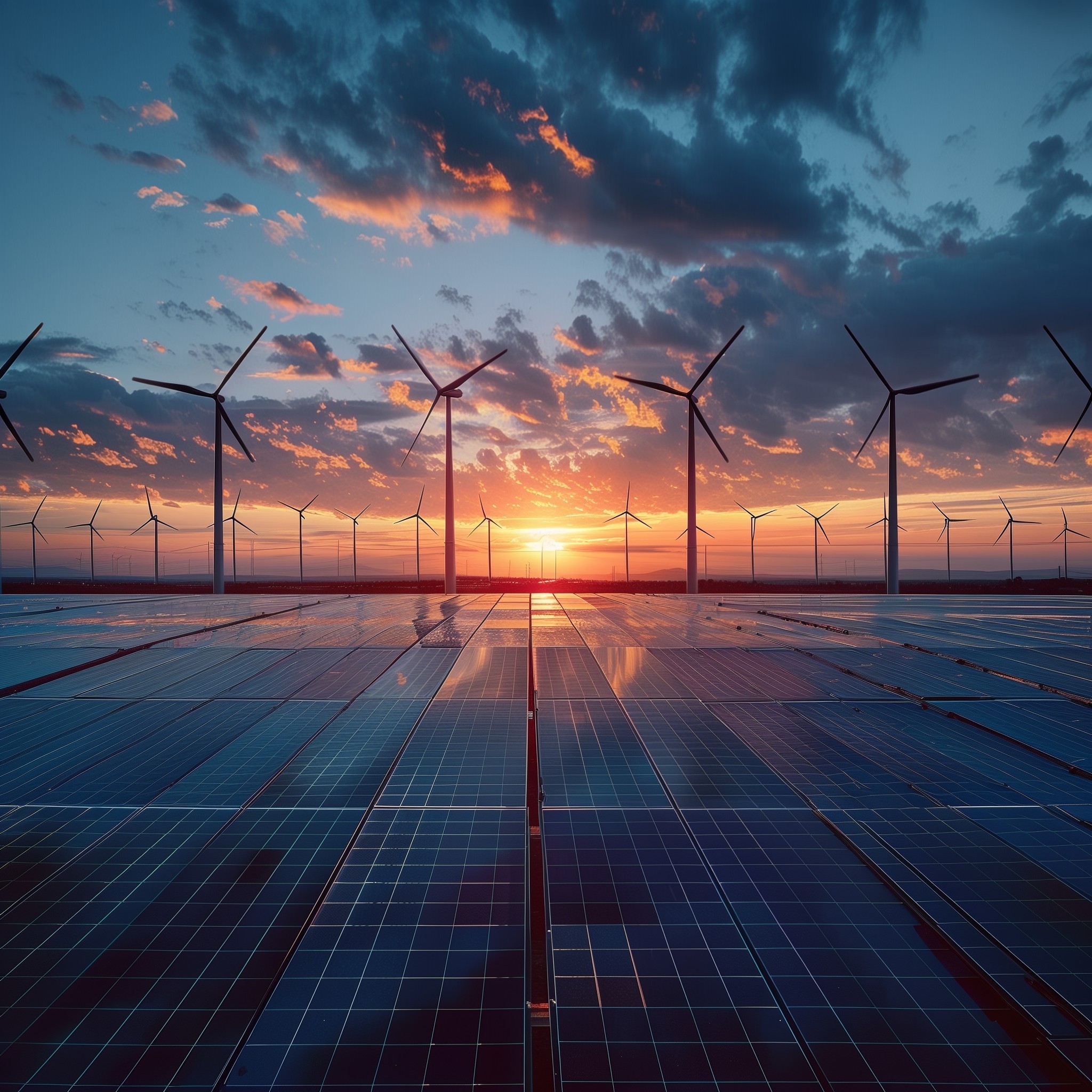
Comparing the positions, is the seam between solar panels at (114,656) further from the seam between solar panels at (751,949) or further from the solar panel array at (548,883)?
the seam between solar panels at (751,949)

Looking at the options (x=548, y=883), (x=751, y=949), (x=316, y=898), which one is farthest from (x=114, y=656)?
(x=751, y=949)

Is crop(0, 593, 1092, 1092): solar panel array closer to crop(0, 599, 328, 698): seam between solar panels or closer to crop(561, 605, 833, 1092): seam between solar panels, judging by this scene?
crop(561, 605, 833, 1092): seam between solar panels

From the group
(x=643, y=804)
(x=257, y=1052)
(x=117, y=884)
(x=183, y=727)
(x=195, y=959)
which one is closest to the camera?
(x=257, y=1052)

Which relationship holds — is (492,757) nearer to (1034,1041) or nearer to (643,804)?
(643,804)

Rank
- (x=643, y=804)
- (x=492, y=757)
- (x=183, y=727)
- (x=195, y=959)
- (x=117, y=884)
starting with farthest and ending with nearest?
(x=183, y=727) → (x=492, y=757) → (x=643, y=804) → (x=117, y=884) → (x=195, y=959)

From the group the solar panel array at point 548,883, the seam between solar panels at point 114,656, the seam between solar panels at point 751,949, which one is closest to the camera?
the seam between solar panels at point 751,949

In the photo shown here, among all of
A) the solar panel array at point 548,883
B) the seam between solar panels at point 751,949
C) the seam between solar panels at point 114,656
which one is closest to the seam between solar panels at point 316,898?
the solar panel array at point 548,883

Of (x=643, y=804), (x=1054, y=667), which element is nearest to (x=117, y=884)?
(x=643, y=804)

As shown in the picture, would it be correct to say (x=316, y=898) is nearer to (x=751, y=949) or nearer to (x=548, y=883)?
(x=548, y=883)
